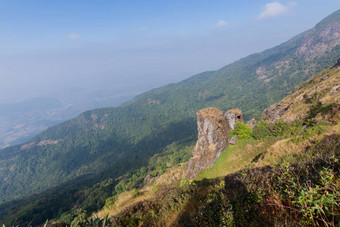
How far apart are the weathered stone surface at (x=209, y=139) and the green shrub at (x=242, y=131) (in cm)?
147

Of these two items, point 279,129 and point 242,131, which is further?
point 279,129

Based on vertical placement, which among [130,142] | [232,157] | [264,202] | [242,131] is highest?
[264,202]

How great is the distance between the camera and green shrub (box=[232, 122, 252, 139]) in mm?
21328

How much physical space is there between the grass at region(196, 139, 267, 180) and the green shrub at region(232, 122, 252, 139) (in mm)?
752

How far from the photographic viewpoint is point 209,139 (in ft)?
76.3

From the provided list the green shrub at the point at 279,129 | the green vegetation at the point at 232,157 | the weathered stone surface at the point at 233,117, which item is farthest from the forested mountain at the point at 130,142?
the green vegetation at the point at 232,157

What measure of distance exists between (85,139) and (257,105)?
204m

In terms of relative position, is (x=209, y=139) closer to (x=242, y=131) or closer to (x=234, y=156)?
(x=234, y=156)

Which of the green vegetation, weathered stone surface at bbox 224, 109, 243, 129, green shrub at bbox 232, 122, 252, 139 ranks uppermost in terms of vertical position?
weathered stone surface at bbox 224, 109, 243, 129

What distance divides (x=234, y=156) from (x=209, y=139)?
4628 mm

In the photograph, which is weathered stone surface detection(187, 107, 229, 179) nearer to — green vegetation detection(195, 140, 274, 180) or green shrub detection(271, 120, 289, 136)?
green vegetation detection(195, 140, 274, 180)

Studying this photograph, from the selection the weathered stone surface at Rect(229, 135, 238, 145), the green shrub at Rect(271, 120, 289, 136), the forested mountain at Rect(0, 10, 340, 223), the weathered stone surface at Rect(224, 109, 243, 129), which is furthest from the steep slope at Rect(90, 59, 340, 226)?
the forested mountain at Rect(0, 10, 340, 223)

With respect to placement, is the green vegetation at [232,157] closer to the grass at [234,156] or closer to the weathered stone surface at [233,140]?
the grass at [234,156]

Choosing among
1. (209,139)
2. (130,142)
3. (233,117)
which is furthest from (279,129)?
(130,142)
